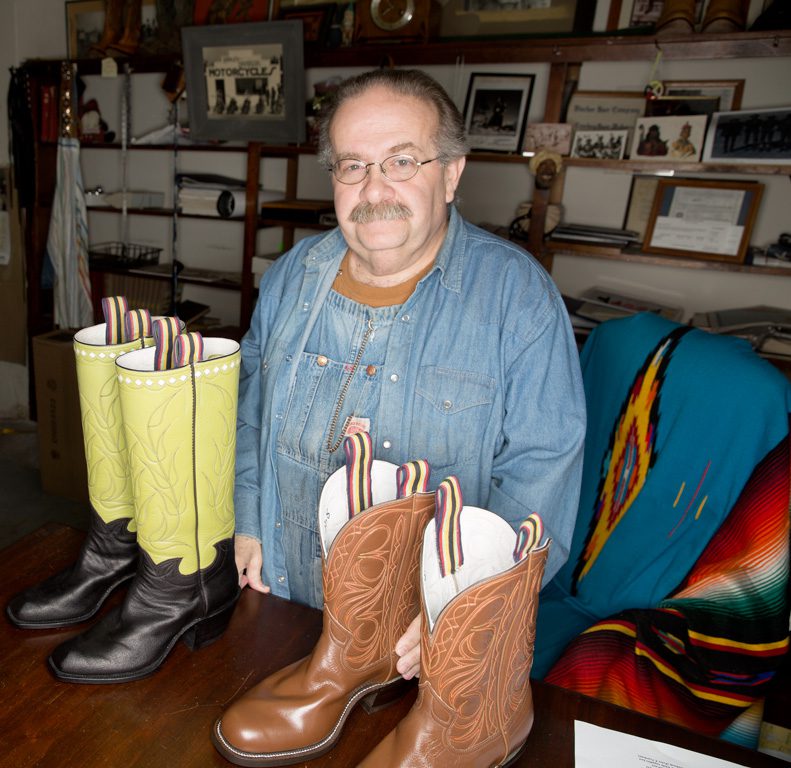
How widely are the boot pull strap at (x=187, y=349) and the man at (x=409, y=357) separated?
1.47ft

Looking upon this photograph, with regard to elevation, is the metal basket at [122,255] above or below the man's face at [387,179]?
below

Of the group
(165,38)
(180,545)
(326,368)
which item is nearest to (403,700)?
(180,545)

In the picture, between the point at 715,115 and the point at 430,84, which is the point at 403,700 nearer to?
the point at 430,84

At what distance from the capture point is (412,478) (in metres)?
0.77

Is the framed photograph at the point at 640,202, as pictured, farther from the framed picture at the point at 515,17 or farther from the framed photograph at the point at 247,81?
the framed photograph at the point at 247,81

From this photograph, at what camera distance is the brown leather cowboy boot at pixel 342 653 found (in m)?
0.76

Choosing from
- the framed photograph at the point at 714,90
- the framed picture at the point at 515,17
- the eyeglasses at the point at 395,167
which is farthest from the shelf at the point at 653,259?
the eyeglasses at the point at 395,167

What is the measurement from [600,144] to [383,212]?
5.94ft

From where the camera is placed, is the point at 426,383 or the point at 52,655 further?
the point at 426,383

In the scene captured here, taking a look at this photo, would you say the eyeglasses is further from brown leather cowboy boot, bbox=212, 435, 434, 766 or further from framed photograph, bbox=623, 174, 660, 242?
framed photograph, bbox=623, 174, 660, 242

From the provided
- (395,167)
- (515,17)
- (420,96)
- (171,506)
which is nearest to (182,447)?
(171,506)

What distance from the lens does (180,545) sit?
0.90 meters

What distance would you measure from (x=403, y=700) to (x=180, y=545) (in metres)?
0.38

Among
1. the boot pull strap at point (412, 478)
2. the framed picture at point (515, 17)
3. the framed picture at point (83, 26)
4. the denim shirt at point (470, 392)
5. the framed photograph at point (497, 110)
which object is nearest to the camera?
the boot pull strap at point (412, 478)
